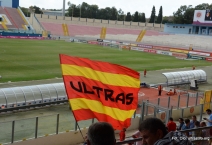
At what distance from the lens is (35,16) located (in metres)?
99.9

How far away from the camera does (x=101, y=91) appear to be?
6738 mm

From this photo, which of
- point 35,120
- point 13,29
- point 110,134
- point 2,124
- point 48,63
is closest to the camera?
point 110,134

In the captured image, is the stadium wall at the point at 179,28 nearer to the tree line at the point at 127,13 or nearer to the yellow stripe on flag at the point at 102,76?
the tree line at the point at 127,13

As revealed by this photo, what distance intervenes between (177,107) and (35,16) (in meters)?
88.9

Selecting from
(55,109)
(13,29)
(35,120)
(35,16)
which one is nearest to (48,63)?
(55,109)

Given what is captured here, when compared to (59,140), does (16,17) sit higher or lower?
higher

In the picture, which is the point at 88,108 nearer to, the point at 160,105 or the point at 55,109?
the point at 160,105

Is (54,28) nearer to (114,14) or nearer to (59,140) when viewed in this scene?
(114,14)

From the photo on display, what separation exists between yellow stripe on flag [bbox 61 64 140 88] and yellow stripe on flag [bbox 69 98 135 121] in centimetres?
56

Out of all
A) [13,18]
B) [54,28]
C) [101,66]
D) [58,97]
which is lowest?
[58,97]

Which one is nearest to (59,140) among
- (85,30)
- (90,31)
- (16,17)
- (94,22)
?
(16,17)

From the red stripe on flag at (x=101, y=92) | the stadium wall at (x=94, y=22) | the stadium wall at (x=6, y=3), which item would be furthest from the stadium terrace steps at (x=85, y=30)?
the red stripe on flag at (x=101, y=92)

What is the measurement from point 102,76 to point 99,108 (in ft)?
2.44

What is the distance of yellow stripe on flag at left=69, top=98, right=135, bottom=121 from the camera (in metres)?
6.42
